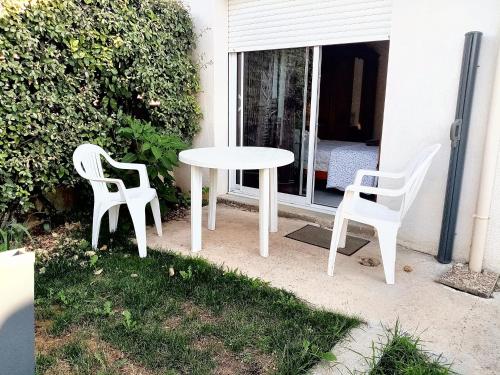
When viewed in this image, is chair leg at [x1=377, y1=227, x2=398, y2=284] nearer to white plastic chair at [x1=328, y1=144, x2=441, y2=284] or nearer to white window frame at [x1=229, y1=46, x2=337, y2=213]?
white plastic chair at [x1=328, y1=144, x2=441, y2=284]

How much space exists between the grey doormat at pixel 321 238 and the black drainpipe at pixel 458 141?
0.75 meters

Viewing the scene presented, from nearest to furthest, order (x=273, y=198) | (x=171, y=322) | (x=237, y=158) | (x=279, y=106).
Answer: (x=171, y=322), (x=237, y=158), (x=273, y=198), (x=279, y=106)

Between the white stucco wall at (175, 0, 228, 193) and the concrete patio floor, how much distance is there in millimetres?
1614

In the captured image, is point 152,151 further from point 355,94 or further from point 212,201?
point 355,94

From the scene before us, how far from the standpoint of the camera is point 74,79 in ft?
12.3

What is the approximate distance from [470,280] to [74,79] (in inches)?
159

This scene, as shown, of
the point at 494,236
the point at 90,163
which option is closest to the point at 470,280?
the point at 494,236

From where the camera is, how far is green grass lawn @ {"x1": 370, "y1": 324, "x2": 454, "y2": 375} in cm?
194

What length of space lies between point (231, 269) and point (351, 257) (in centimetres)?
114

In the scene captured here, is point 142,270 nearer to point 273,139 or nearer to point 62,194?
point 62,194

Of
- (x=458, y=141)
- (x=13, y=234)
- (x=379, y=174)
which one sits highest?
(x=458, y=141)

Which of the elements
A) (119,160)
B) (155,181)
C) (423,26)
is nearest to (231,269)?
(155,181)

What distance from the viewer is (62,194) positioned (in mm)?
4383

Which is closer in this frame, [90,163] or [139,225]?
[139,225]
